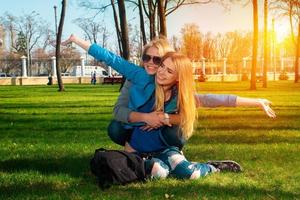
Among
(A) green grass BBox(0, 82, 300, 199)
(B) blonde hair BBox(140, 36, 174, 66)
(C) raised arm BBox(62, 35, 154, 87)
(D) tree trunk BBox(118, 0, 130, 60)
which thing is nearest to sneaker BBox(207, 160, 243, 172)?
(A) green grass BBox(0, 82, 300, 199)

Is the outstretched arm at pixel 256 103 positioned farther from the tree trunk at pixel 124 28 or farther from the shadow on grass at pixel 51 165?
the tree trunk at pixel 124 28

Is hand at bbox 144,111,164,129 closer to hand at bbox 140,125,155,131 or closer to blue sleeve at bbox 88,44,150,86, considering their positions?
hand at bbox 140,125,155,131

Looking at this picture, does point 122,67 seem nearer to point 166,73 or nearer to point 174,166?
point 166,73

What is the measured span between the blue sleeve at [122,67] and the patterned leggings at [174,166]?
32.5 inches

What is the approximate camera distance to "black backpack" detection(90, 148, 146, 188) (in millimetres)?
5590

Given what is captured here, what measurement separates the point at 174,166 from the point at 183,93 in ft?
2.65

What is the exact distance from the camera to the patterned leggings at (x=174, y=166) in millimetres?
5965

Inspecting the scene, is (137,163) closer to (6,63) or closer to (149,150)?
(149,150)

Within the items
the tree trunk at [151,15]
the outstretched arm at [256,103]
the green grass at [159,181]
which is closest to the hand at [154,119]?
the green grass at [159,181]

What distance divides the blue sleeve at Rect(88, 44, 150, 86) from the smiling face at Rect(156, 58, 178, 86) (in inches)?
8.4

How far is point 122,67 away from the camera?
6.22 metres

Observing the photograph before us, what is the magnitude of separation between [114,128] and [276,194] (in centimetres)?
206

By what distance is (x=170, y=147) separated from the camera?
20.7 ft

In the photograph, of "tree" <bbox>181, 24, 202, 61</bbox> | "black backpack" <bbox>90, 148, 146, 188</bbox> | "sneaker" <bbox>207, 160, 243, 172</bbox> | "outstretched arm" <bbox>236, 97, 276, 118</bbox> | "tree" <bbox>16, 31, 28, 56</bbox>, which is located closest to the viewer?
"black backpack" <bbox>90, 148, 146, 188</bbox>
